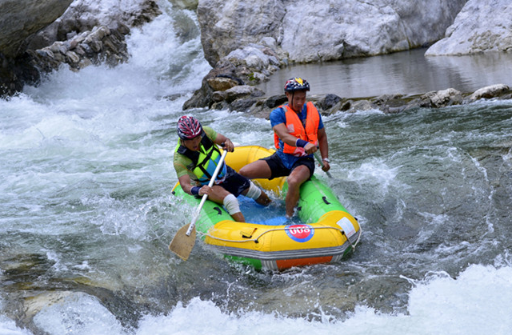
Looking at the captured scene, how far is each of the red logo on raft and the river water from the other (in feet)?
0.90

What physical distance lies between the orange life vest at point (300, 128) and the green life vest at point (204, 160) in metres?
0.72

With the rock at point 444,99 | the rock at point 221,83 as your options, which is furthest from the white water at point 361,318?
the rock at point 221,83

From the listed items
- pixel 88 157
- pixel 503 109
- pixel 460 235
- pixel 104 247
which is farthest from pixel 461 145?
pixel 88 157

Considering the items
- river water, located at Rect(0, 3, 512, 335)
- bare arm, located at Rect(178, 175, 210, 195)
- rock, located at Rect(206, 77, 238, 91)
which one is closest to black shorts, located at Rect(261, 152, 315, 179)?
river water, located at Rect(0, 3, 512, 335)

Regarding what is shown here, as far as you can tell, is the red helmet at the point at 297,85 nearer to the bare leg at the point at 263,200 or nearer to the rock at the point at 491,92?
A: the bare leg at the point at 263,200

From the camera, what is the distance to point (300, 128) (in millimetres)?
5023

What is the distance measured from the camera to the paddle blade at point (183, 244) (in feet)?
14.4

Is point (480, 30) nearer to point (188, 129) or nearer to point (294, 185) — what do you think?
point (294, 185)

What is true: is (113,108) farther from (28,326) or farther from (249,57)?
(28,326)

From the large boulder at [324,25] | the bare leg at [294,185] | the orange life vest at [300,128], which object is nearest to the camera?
the bare leg at [294,185]

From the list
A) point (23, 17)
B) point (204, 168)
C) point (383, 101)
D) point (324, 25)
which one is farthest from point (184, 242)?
point (324, 25)

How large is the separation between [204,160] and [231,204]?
49 cm

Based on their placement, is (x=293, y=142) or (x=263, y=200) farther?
(x=263, y=200)

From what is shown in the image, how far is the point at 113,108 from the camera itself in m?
13.6
